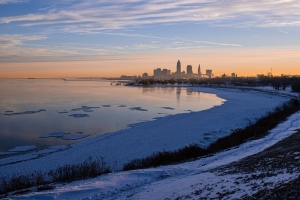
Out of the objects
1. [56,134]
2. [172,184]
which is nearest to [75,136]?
[56,134]

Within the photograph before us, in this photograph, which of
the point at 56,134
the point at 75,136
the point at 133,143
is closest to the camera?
the point at 133,143

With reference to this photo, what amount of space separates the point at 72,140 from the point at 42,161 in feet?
15.7

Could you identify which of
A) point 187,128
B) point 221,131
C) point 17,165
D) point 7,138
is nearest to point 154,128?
point 187,128

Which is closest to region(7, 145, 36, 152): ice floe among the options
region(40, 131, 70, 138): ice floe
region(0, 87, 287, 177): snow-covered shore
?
region(0, 87, 287, 177): snow-covered shore

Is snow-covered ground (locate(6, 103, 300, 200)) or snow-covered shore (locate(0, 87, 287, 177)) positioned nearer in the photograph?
snow-covered ground (locate(6, 103, 300, 200))

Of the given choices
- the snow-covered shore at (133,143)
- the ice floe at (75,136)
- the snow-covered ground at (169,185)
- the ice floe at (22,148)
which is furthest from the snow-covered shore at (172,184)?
the ice floe at (75,136)

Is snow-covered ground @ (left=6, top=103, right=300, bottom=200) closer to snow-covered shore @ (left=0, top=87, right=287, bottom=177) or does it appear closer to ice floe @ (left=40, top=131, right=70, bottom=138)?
snow-covered shore @ (left=0, top=87, right=287, bottom=177)

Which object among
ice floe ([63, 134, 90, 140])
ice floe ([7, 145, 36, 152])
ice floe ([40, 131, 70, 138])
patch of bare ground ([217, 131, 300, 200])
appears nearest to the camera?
patch of bare ground ([217, 131, 300, 200])

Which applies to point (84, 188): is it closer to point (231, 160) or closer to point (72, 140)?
point (231, 160)

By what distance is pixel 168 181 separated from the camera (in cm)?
948

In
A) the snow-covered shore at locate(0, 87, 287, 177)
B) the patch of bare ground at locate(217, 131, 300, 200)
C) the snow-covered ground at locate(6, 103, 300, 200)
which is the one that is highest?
the patch of bare ground at locate(217, 131, 300, 200)

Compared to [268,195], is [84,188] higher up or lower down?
lower down

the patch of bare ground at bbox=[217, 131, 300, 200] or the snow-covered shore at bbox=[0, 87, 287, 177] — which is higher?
the patch of bare ground at bbox=[217, 131, 300, 200]

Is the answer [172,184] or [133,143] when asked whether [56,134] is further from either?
[172,184]
